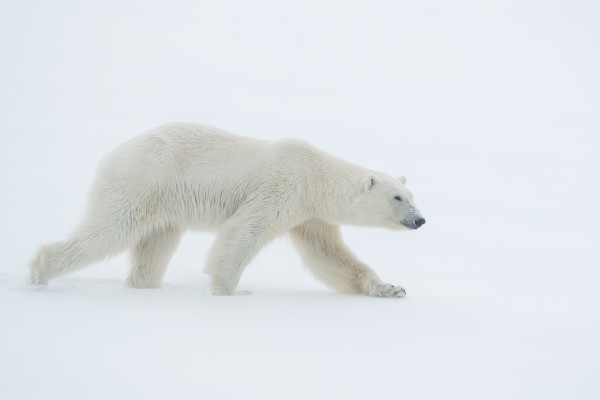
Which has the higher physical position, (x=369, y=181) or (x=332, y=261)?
(x=369, y=181)

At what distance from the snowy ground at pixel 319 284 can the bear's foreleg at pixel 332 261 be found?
0.31 m

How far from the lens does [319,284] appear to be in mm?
7363

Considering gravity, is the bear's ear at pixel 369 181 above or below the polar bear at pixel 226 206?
above

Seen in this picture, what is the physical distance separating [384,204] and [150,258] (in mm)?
2212

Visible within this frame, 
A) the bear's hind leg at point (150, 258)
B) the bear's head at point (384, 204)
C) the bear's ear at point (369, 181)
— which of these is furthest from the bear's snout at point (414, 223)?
the bear's hind leg at point (150, 258)

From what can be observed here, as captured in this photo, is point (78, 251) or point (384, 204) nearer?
point (78, 251)

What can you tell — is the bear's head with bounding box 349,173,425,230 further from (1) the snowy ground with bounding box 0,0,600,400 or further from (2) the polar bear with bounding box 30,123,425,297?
(1) the snowy ground with bounding box 0,0,600,400

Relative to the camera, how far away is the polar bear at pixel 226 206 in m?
5.56

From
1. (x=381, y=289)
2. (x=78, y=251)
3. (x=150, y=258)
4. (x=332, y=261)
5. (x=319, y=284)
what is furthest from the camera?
(x=319, y=284)

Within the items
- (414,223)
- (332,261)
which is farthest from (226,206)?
(414,223)

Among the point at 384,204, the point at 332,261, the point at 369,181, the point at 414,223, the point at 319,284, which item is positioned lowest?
the point at 319,284

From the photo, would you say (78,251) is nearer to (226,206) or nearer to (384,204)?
(226,206)

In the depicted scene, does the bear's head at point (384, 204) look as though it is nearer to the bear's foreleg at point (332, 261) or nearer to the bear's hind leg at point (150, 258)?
the bear's foreleg at point (332, 261)

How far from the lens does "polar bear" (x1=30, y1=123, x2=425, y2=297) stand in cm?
556
